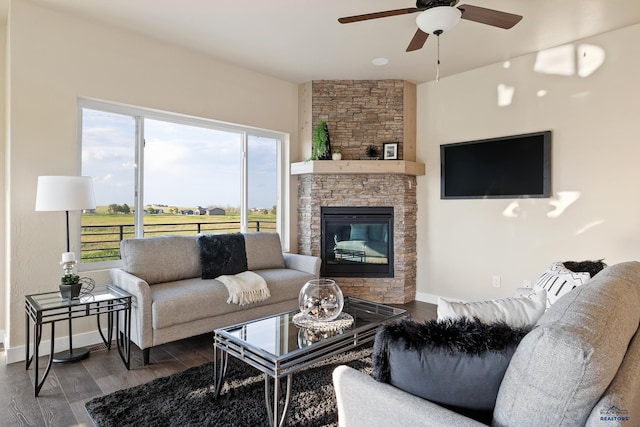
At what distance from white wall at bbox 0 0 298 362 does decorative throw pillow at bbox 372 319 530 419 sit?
3013 millimetres

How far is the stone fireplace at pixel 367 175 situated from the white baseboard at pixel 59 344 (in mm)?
2421

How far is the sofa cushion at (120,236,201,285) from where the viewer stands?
3.17m

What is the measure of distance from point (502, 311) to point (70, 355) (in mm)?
3038

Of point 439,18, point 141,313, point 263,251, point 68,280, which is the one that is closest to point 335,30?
point 439,18

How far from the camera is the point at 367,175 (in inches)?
181

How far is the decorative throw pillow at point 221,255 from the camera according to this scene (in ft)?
11.3

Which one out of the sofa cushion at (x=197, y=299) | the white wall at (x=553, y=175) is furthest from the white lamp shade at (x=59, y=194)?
the white wall at (x=553, y=175)

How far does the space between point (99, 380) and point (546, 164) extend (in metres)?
4.22

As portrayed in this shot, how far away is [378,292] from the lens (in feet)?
15.1

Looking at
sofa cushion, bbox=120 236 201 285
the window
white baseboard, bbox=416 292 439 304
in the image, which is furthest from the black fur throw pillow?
the window

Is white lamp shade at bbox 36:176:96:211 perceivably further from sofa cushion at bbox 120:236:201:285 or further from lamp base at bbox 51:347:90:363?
lamp base at bbox 51:347:90:363

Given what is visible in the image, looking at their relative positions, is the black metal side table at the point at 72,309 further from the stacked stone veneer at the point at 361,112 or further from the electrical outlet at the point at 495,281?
the electrical outlet at the point at 495,281

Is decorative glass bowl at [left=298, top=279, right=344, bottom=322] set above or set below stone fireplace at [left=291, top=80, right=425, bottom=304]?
below

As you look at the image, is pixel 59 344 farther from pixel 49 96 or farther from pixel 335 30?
pixel 335 30
